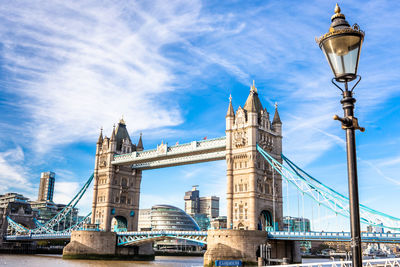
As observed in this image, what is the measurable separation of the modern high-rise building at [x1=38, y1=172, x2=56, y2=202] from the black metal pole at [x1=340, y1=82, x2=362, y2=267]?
196 meters

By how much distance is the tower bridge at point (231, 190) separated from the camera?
4681 cm

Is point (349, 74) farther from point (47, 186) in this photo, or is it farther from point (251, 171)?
point (47, 186)

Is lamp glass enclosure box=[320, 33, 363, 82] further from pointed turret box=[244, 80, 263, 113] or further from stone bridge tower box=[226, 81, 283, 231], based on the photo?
pointed turret box=[244, 80, 263, 113]

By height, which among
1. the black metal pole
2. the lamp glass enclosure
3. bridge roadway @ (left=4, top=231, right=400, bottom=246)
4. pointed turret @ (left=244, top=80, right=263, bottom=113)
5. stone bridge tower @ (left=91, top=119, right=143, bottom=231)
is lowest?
bridge roadway @ (left=4, top=231, right=400, bottom=246)

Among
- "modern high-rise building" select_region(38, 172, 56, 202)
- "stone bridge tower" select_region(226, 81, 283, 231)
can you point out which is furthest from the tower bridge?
"modern high-rise building" select_region(38, 172, 56, 202)

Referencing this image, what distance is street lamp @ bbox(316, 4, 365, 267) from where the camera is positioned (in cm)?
552

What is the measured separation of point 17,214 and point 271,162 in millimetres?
70936

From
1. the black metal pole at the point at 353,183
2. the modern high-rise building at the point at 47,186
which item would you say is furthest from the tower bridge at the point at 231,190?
the modern high-rise building at the point at 47,186

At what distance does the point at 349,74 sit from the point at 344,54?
29 centimetres

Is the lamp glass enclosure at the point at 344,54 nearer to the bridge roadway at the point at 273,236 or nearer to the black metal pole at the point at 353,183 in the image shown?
the black metal pole at the point at 353,183

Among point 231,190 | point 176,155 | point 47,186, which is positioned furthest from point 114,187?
point 47,186

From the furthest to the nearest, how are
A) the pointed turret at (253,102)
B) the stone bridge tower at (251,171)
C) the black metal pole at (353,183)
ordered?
the pointed turret at (253,102), the stone bridge tower at (251,171), the black metal pole at (353,183)

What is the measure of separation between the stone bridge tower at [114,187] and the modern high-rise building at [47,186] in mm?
125198

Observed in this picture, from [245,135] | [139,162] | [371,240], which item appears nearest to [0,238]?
[139,162]
